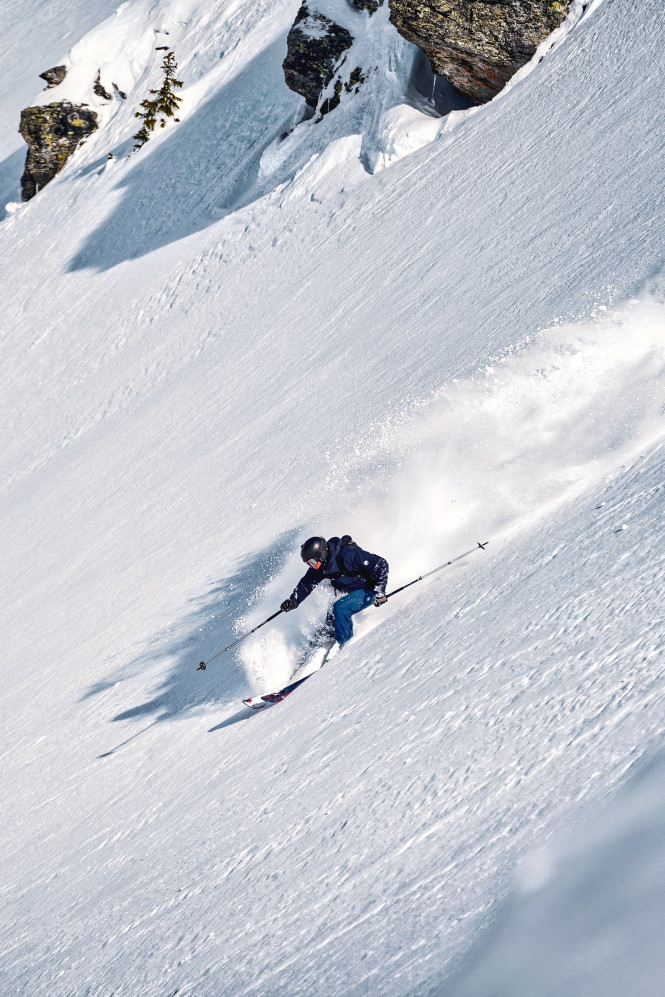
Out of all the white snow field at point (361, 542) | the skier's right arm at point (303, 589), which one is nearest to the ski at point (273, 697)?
the white snow field at point (361, 542)

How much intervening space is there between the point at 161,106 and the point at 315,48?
734 cm

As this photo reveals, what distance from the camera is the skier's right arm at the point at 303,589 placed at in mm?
8008

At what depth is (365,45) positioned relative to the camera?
19.1m

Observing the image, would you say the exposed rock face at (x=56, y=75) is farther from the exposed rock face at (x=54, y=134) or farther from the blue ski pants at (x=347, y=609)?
the blue ski pants at (x=347, y=609)

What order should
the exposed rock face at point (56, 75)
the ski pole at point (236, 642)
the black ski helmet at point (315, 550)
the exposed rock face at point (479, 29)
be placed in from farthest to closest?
the exposed rock face at point (56, 75) < the exposed rock face at point (479, 29) < the ski pole at point (236, 642) < the black ski helmet at point (315, 550)

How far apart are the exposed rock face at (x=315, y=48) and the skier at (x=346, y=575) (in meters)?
15.5

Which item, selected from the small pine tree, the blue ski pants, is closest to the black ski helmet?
the blue ski pants

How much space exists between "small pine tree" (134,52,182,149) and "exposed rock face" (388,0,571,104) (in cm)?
1120

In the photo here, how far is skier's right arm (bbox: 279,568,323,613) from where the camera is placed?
26.3 ft

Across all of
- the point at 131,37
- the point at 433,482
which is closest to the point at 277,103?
the point at 131,37

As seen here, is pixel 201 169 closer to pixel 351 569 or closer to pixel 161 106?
pixel 161 106

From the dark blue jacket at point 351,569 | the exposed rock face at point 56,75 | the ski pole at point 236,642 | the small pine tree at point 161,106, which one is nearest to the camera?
the dark blue jacket at point 351,569

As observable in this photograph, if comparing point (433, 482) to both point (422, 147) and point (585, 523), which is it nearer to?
point (585, 523)

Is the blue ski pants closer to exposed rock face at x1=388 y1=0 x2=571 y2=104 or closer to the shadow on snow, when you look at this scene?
exposed rock face at x1=388 y1=0 x2=571 y2=104
